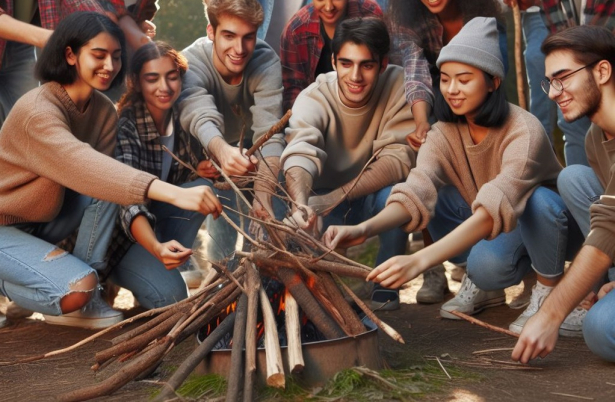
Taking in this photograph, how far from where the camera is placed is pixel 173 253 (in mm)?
4285

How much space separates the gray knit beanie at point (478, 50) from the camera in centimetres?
425

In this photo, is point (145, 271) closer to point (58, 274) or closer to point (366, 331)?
point (58, 274)

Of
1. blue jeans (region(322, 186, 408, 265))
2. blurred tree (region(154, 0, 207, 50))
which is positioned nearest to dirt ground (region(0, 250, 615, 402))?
blue jeans (region(322, 186, 408, 265))

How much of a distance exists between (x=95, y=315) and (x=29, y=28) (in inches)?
67.5

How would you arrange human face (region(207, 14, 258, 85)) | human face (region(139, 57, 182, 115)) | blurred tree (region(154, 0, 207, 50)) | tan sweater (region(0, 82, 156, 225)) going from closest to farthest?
tan sweater (region(0, 82, 156, 225)) < human face (region(139, 57, 182, 115)) < human face (region(207, 14, 258, 85)) < blurred tree (region(154, 0, 207, 50))

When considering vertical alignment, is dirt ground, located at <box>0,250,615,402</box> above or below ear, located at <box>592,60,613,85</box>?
below

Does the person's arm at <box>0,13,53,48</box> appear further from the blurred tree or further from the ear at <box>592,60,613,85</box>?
the blurred tree

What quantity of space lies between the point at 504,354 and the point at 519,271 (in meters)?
0.80

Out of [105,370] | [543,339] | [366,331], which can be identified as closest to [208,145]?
[105,370]

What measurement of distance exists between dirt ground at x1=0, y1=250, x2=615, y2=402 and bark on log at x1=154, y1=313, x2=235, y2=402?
0.19 metres

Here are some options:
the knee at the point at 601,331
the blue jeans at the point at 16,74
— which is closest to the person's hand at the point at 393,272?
the knee at the point at 601,331

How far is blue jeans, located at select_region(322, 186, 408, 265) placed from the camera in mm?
5055

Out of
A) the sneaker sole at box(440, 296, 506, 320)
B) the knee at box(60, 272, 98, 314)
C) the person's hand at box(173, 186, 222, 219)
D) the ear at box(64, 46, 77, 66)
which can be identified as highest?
the ear at box(64, 46, 77, 66)

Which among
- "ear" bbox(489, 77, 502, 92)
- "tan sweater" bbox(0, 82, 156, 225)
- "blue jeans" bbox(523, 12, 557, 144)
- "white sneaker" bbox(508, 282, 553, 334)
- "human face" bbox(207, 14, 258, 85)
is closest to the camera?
"tan sweater" bbox(0, 82, 156, 225)
